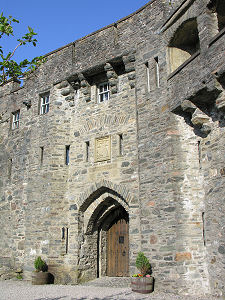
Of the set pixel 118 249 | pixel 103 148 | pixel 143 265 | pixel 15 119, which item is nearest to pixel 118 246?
pixel 118 249

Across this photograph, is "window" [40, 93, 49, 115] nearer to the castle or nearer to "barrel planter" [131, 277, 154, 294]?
the castle

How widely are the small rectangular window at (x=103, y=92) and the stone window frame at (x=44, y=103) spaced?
2.24 meters

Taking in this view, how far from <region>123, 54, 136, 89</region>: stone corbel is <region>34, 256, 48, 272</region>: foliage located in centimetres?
630

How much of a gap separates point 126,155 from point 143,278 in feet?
12.3

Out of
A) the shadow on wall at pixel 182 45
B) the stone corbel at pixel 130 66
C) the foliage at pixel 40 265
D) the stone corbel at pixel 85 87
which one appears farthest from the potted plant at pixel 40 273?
the shadow on wall at pixel 182 45

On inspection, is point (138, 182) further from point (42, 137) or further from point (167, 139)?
point (42, 137)

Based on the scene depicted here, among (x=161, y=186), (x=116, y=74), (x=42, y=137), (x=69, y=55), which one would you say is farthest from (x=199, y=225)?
(x=69, y=55)

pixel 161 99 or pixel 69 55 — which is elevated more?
pixel 69 55

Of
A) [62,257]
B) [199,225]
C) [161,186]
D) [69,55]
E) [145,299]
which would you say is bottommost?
[145,299]

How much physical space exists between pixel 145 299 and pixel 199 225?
2.23 metres

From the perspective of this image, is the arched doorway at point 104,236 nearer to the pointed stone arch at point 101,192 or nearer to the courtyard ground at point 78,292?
the pointed stone arch at point 101,192

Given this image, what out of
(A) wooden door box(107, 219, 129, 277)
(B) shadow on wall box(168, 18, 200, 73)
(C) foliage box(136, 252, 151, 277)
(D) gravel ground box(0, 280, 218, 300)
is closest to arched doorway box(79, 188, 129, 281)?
(A) wooden door box(107, 219, 129, 277)

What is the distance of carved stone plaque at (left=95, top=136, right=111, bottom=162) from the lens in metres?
11.2

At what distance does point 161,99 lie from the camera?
386 inches
